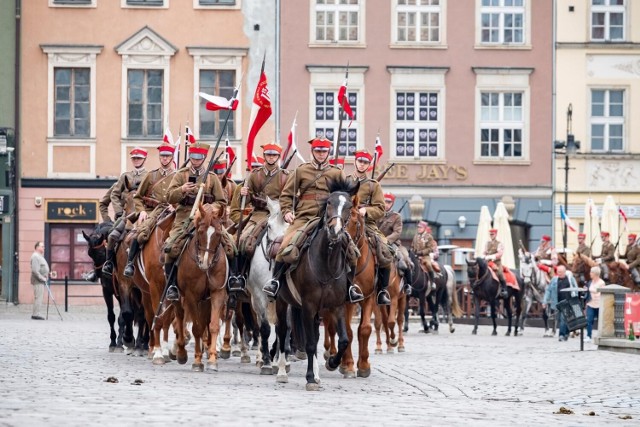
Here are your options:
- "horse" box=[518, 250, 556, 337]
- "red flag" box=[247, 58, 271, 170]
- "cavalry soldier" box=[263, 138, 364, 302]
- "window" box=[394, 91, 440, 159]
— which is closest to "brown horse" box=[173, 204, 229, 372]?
"cavalry soldier" box=[263, 138, 364, 302]

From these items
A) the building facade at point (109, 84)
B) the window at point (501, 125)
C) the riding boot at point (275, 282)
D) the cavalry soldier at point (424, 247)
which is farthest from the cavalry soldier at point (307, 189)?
the window at point (501, 125)

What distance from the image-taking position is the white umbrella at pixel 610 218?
154 ft

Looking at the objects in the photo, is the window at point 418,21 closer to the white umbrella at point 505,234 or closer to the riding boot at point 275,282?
the white umbrella at point 505,234

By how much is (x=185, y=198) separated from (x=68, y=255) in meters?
28.9

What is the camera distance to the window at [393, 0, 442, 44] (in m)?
51.0

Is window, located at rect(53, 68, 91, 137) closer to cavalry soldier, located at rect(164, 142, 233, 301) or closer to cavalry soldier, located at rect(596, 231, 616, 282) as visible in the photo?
cavalry soldier, located at rect(596, 231, 616, 282)

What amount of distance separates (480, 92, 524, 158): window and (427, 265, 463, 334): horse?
11.5 meters

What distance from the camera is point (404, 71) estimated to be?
50812 millimetres

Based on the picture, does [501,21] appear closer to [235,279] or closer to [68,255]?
[68,255]

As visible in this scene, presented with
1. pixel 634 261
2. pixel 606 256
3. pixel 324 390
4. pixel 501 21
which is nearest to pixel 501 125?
pixel 501 21

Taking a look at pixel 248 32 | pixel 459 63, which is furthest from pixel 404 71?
pixel 248 32

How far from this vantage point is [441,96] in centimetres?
5097

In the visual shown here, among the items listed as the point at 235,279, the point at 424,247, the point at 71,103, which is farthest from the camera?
the point at 71,103

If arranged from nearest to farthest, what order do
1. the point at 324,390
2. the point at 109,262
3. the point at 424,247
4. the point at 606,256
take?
the point at 324,390 → the point at 109,262 → the point at 424,247 → the point at 606,256
